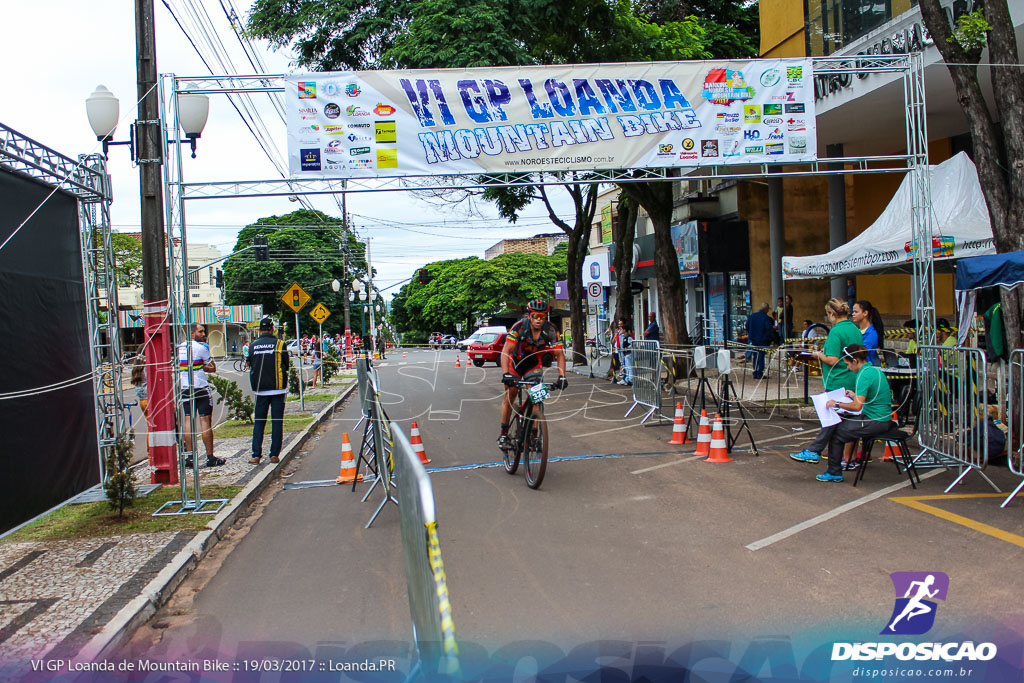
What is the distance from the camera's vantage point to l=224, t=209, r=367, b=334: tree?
6456cm

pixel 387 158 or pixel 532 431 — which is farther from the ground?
pixel 387 158

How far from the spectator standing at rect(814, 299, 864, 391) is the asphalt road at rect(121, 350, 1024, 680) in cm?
104

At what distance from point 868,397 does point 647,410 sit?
6446 mm

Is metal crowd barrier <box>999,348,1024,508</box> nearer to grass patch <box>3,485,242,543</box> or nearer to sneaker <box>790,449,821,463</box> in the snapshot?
sneaker <box>790,449,821,463</box>

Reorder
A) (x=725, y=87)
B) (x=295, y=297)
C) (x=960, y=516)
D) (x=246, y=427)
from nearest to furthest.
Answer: (x=960, y=516), (x=725, y=87), (x=246, y=427), (x=295, y=297)

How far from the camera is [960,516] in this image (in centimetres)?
677

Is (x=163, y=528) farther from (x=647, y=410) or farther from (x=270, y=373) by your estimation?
(x=647, y=410)

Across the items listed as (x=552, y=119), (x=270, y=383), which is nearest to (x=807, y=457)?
(x=552, y=119)

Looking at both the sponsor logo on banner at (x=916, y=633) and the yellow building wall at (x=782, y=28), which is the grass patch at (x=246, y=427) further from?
the yellow building wall at (x=782, y=28)

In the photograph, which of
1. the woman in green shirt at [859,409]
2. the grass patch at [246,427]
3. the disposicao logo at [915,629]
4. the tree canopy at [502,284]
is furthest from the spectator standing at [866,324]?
the tree canopy at [502,284]

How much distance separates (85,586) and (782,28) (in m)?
19.1

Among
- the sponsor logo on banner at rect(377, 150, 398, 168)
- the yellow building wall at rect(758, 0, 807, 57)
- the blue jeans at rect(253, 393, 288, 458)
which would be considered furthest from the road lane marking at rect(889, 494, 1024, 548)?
the yellow building wall at rect(758, 0, 807, 57)

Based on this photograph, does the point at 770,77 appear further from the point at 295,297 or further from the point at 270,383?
the point at 295,297

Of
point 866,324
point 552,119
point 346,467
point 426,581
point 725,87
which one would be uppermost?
point 725,87
